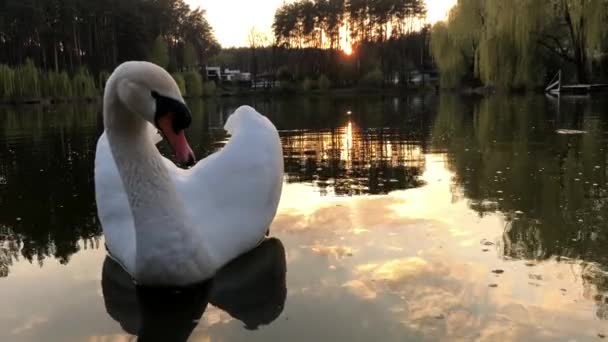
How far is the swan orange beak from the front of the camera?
11.5ft

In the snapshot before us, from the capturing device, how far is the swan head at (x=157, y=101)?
3514 millimetres

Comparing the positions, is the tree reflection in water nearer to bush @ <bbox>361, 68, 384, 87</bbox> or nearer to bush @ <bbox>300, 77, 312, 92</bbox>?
bush @ <bbox>361, 68, 384, 87</bbox>

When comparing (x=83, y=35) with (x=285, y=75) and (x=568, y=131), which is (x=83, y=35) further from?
(x=568, y=131)

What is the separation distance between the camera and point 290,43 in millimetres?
78812

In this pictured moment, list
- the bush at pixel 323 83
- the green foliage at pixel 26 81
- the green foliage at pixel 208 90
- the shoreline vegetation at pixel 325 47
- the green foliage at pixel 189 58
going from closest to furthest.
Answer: the shoreline vegetation at pixel 325 47
the green foliage at pixel 26 81
the green foliage at pixel 208 90
the bush at pixel 323 83
the green foliage at pixel 189 58

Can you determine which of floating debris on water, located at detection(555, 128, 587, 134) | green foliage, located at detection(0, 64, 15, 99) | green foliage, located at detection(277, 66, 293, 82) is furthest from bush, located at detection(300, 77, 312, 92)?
floating debris on water, located at detection(555, 128, 587, 134)

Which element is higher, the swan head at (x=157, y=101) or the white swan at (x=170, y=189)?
the swan head at (x=157, y=101)

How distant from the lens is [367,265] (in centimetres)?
461

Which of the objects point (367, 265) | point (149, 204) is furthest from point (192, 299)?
point (367, 265)

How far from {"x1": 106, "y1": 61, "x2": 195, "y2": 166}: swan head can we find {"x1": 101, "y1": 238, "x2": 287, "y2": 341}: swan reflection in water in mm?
1007

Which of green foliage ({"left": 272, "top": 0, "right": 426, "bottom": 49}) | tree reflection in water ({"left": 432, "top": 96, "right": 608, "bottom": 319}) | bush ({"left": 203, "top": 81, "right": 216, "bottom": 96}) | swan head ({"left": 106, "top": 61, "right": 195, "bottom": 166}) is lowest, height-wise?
tree reflection in water ({"left": 432, "top": 96, "right": 608, "bottom": 319})

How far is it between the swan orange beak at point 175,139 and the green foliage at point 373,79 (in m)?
60.4

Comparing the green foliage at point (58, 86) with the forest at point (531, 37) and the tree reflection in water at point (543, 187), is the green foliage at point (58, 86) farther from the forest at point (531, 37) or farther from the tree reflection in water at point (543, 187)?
the tree reflection in water at point (543, 187)

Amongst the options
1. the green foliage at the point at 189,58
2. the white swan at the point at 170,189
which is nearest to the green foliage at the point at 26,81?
the green foliage at the point at 189,58
